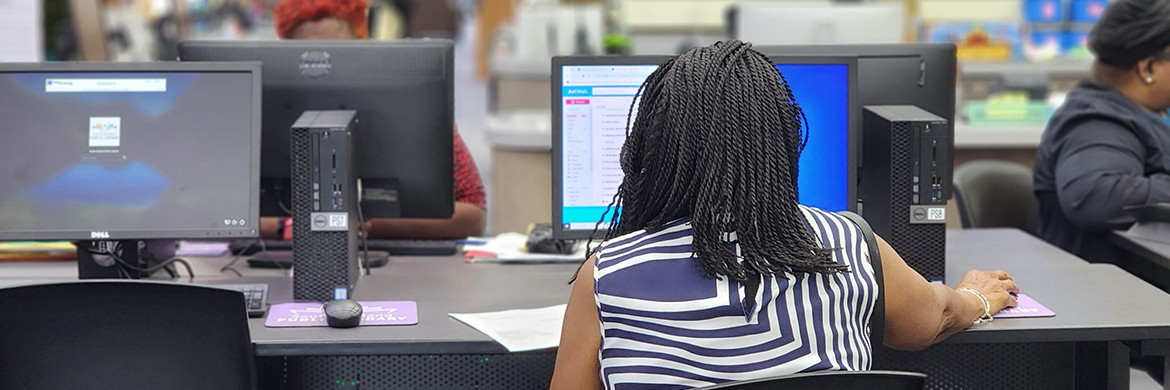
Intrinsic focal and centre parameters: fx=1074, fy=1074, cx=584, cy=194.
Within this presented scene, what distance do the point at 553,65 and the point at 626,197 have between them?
1.99ft

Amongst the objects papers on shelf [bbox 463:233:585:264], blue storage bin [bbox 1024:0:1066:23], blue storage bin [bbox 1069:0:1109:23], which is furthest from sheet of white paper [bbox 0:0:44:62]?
blue storage bin [bbox 1069:0:1109:23]

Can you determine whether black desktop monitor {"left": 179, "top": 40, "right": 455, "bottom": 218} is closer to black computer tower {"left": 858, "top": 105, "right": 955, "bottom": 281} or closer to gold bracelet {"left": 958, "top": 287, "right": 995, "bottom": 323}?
black computer tower {"left": 858, "top": 105, "right": 955, "bottom": 281}

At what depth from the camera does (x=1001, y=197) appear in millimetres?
2838

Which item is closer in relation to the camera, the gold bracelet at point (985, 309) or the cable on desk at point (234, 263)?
the gold bracelet at point (985, 309)

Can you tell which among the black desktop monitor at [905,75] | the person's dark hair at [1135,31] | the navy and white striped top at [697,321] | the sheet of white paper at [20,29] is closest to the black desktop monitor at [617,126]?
A: the black desktop monitor at [905,75]

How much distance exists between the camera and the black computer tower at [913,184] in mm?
1848

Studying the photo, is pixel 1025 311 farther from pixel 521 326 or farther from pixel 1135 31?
pixel 1135 31

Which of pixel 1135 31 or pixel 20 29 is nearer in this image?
pixel 1135 31

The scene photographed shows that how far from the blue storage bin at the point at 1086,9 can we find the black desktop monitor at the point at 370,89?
692cm

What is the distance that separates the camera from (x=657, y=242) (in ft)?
4.24

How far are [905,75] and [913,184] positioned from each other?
32 cm

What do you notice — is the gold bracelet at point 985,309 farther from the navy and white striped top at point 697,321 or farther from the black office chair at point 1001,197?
the black office chair at point 1001,197

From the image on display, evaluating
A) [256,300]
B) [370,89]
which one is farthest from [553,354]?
[370,89]

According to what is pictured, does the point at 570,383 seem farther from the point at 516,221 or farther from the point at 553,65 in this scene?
the point at 516,221
